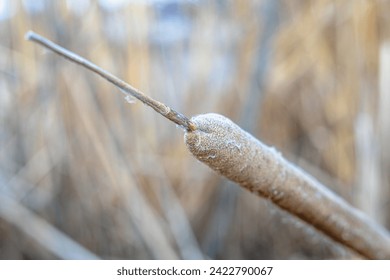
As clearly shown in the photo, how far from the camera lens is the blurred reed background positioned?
1014mm

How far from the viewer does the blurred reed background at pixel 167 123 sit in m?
1.01

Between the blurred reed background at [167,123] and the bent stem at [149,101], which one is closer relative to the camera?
the bent stem at [149,101]

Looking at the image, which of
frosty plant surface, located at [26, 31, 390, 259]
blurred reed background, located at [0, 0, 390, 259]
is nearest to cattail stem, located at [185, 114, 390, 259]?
frosty plant surface, located at [26, 31, 390, 259]

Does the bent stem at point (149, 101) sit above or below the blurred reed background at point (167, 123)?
above

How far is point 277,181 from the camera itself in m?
0.36

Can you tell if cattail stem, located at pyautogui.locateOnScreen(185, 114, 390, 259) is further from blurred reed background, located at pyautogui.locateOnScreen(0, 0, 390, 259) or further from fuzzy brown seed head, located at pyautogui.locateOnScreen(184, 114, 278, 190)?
blurred reed background, located at pyautogui.locateOnScreen(0, 0, 390, 259)

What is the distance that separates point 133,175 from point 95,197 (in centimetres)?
16

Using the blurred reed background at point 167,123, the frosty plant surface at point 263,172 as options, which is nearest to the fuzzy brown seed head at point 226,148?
the frosty plant surface at point 263,172

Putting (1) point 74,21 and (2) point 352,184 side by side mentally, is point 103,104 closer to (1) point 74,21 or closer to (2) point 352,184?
(1) point 74,21

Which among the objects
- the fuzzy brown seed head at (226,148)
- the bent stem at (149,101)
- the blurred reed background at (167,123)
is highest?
the bent stem at (149,101)

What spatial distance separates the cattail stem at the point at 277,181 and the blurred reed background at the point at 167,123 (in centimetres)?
49

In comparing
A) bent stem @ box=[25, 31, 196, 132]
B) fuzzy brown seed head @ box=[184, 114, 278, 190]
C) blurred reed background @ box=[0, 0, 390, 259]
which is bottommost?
blurred reed background @ box=[0, 0, 390, 259]

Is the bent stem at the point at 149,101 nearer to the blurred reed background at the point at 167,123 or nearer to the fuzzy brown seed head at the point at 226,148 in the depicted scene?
the fuzzy brown seed head at the point at 226,148

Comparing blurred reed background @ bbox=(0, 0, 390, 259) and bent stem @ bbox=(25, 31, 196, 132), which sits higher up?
bent stem @ bbox=(25, 31, 196, 132)
